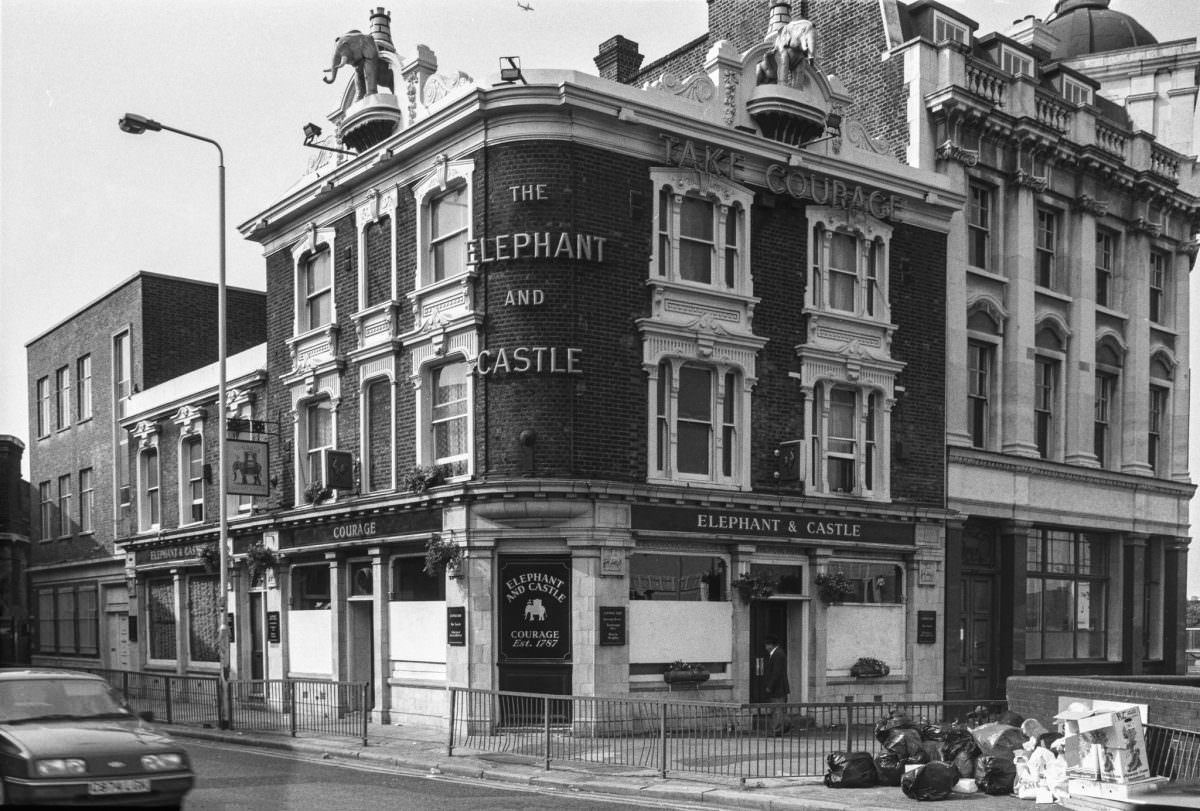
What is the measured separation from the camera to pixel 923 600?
2591cm

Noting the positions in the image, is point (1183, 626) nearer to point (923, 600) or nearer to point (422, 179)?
point (923, 600)

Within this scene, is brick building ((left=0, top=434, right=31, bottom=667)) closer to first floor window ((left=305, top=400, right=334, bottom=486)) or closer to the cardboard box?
first floor window ((left=305, top=400, right=334, bottom=486))

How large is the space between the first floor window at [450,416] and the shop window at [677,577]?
3.64m

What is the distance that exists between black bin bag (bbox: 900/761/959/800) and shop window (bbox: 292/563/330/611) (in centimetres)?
1525

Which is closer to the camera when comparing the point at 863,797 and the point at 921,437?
the point at 863,797

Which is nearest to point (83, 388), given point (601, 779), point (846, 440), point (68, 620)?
point (68, 620)

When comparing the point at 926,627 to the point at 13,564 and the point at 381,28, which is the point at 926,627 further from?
the point at 13,564

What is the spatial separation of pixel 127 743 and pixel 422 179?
14.3 meters

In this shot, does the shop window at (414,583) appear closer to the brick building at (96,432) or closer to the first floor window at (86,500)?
the brick building at (96,432)

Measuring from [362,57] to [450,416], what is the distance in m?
7.88

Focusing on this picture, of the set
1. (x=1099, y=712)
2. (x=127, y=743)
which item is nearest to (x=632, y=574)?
(x=1099, y=712)

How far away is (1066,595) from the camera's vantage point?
30.4 metres

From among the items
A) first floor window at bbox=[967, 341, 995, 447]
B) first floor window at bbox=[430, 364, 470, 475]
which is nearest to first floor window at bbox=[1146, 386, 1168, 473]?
first floor window at bbox=[967, 341, 995, 447]

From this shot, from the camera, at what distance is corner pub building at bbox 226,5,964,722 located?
21.3 metres
